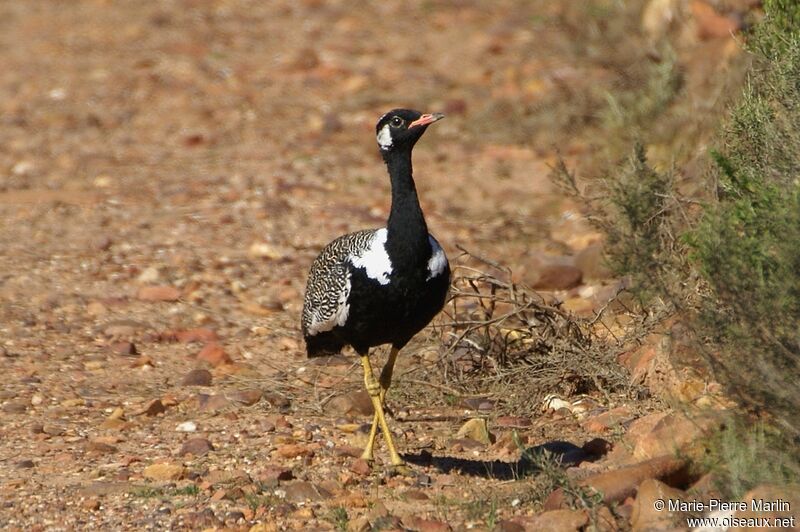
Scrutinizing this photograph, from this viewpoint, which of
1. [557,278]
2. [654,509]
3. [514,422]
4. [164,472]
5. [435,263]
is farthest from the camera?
[557,278]

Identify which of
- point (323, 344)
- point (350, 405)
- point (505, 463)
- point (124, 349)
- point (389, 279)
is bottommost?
point (505, 463)

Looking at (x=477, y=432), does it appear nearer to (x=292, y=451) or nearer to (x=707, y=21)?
(x=292, y=451)

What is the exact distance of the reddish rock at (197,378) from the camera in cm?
770

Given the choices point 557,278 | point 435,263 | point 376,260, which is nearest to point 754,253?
point 435,263

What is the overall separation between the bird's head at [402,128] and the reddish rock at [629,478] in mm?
2041

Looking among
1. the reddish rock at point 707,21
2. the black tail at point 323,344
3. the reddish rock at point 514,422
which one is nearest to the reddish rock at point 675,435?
the reddish rock at point 514,422

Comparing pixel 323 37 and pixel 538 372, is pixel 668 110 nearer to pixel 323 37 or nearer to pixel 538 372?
pixel 538 372

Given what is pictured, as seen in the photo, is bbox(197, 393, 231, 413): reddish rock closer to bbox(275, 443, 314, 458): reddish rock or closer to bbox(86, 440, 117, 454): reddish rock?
bbox(86, 440, 117, 454): reddish rock

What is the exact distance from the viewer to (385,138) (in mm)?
6637

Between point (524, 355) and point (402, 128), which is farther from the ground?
point (402, 128)

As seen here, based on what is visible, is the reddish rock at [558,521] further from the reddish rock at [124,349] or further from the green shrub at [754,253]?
the reddish rock at [124,349]

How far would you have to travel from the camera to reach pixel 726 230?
5.29 metres

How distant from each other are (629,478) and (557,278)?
3.86 meters

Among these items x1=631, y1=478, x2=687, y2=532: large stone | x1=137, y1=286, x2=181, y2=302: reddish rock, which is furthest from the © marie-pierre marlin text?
x1=137, y1=286, x2=181, y2=302: reddish rock
